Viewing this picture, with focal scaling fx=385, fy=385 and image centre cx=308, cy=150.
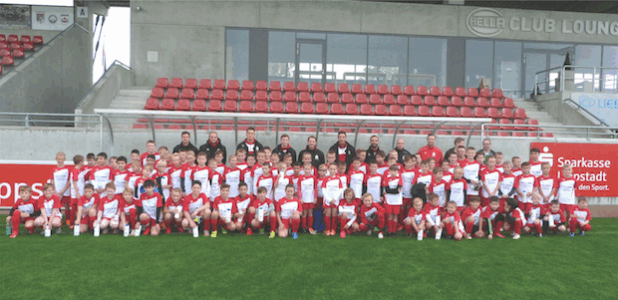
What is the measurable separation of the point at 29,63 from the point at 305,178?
12.0 m

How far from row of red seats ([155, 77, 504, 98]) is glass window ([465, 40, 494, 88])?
38.3 inches

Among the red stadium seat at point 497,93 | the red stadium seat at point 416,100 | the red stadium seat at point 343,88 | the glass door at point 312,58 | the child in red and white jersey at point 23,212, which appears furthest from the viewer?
the glass door at point 312,58

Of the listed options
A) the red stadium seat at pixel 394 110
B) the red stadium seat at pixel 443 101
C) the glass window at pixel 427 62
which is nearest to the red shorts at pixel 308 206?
the red stadium seat at pixel 394 110

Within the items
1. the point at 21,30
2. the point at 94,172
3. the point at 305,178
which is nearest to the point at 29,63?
the point at 21,30

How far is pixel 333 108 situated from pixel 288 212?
660 cm

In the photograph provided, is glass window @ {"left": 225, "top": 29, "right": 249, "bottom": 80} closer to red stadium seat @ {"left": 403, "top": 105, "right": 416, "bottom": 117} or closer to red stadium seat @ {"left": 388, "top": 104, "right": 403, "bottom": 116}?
red stadium seat @ {"left": 388, "top": 104, "right": 403, "bottom": 116}

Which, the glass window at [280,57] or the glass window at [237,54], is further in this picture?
the glass window at [280,57]

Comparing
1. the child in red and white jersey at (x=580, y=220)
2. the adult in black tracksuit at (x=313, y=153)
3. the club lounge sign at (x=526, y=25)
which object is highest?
the club lounge sign at (x=526, y=25)

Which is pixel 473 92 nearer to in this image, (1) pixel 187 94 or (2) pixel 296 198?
(1) pixel 187 94

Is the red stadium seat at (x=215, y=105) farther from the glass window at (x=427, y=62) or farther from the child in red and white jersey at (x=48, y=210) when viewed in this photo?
the glass window at (x=427, y=62)

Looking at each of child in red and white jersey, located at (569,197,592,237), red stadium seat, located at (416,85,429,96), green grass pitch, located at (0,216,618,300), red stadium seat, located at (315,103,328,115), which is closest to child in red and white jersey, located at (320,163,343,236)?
green grass pitch, located at (0,216,618,300)

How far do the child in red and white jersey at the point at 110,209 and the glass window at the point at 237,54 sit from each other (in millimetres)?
9197

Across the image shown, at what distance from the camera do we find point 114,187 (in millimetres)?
6223

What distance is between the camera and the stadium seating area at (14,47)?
13.2 m
